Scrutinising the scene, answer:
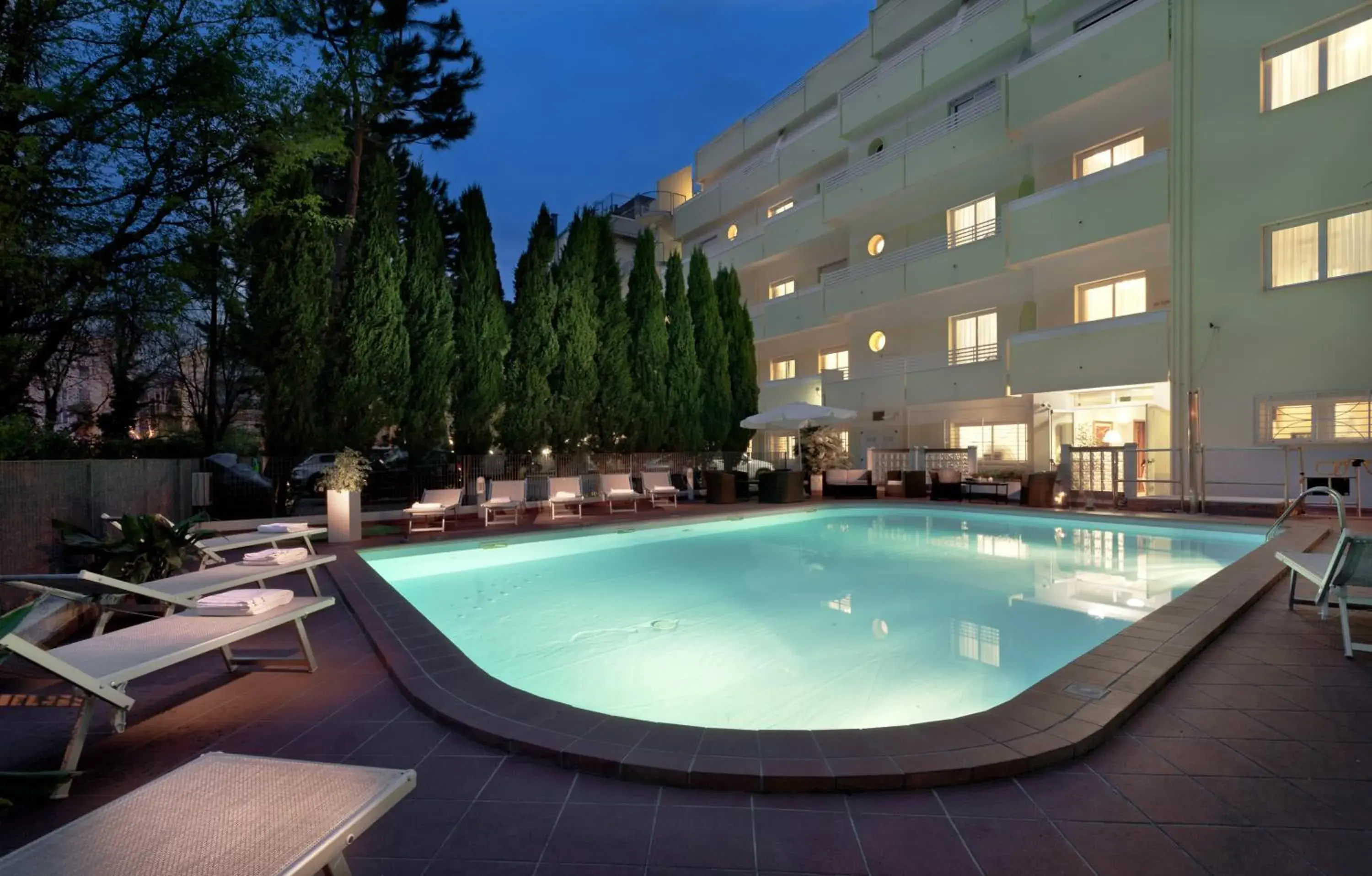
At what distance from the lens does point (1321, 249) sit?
11203 millimetres

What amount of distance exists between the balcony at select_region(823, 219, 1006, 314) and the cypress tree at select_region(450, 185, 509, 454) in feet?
35.6

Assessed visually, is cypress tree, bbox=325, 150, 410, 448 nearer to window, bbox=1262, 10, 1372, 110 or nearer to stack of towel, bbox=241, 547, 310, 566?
stack of towel, bbox=241, 547, 310, 566

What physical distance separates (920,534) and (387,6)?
16.2 meters

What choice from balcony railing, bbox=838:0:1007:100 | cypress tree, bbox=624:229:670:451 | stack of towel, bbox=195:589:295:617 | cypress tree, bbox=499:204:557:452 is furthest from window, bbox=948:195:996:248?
stack of towel, bbox=195:589:295:617

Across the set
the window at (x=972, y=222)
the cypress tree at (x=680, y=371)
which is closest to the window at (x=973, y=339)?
the window at (x=972, y=222)

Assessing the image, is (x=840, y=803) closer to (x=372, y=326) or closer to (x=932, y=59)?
(x=372, y=326)

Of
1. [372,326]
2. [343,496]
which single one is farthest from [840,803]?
[372,326]

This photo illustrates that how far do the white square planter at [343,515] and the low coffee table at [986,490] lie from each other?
490 inches

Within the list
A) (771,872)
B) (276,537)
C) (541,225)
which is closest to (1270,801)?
(771,872)

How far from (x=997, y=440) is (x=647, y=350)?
10252mm

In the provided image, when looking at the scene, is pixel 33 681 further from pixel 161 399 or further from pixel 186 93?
pixel 161 399

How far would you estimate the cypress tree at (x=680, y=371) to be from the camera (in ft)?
56.3

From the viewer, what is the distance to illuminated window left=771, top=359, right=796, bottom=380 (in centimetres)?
2440

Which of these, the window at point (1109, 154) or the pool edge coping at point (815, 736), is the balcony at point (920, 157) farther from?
the pool edge coping at point (815, 736)
